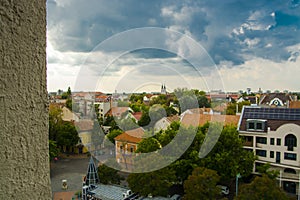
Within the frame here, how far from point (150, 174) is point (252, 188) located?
3997 mm

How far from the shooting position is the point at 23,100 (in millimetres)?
697

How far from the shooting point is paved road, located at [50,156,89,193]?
47.9ft

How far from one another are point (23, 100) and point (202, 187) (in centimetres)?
952

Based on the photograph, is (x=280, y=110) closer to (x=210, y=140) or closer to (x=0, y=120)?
(x=210, y=140)

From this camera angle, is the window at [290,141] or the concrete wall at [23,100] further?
the window at [290,141]

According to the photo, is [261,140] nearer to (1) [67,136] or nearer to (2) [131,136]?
(2) [131,136]

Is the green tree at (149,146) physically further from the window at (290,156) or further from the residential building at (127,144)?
the window at (290,156)

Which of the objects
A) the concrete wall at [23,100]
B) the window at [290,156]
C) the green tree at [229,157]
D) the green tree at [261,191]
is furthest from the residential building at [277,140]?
the concrete wall at [23,100]

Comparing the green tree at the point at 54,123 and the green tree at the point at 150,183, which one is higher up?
the green tree at the point at 54,123

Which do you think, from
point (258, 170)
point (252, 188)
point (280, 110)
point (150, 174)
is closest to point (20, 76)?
point (252, 188)

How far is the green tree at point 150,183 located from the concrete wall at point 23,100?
32.3ft

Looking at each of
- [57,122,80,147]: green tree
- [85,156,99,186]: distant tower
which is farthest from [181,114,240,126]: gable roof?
[57,122,80,147]: green tree

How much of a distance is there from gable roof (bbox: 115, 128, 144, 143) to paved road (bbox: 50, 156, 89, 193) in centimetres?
343

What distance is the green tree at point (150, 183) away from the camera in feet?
33.0
